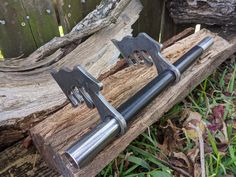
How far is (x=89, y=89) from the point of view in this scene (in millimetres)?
1164

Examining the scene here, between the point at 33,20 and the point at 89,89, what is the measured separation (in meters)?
0.73

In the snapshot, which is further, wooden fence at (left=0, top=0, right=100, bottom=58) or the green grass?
wooden fence at (left=0, top=0, right=100, bottom=58)

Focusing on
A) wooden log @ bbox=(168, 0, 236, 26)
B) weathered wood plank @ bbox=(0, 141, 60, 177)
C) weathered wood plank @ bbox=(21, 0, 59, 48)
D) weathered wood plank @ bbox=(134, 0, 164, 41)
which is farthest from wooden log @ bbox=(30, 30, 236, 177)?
weathered wood plank @ bbox=(134, 0, 164, 41)

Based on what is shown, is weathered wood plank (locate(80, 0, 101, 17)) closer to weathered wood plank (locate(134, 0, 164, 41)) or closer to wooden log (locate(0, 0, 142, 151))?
wooden log (locate(0, 0, 142, 151))

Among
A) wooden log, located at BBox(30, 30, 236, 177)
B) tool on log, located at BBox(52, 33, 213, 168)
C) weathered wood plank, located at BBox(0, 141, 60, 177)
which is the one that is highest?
tool on log, located at BBox(52, 33, 213, 168)

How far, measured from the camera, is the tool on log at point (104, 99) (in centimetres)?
108

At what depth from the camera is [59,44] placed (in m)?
1.67

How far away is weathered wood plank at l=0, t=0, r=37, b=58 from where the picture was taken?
61.8 inches

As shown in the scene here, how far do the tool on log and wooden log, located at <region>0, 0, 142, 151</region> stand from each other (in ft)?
0.73

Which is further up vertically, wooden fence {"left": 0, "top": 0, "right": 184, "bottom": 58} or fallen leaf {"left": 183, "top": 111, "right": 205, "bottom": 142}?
wooden fence {"left": 0, "top": 0, "right": 184, "bottom": 58}

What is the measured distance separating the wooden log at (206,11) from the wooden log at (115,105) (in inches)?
10.2

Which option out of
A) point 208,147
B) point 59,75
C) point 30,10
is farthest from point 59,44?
point 208,147

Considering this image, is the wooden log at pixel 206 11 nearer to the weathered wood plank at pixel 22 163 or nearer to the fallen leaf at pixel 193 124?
the fallen leaf at pixel 193 124

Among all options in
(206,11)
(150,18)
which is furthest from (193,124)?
(150,18)
